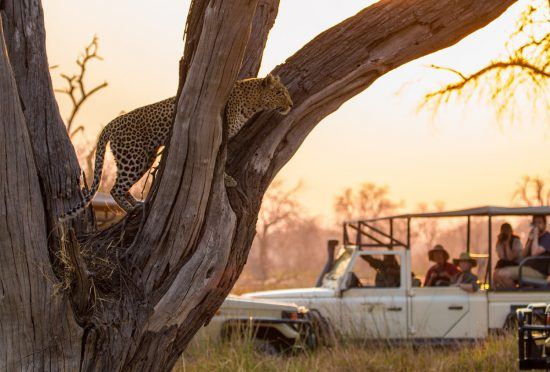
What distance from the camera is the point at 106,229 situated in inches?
183

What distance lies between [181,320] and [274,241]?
99.8 meters

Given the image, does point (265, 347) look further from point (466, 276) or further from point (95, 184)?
point (95, 184)

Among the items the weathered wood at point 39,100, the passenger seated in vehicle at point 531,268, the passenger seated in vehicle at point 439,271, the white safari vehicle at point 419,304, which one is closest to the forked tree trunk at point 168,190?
the weathered wood at point 39,100

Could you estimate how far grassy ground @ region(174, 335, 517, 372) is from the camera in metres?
7.95

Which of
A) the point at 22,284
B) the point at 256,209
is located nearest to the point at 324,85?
the point at 256,209

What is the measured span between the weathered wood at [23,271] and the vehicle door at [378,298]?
5.93 meters

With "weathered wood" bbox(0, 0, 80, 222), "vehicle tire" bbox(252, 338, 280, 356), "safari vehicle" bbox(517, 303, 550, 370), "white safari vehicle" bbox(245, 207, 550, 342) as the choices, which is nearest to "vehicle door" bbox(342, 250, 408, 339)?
"white safari vehicle" bbox(245, 207, 550, 342)

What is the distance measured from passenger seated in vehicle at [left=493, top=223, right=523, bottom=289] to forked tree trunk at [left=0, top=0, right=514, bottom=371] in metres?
6.17

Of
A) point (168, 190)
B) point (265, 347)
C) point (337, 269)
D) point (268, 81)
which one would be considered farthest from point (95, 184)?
point (337, 269)

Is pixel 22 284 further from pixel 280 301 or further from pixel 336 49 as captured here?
pixel 280 301

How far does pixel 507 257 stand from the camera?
1061 cm

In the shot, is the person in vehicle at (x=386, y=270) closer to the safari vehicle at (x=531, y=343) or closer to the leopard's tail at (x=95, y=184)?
the safari vehicle at (x=531, y=343)

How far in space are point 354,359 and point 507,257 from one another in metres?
3.00

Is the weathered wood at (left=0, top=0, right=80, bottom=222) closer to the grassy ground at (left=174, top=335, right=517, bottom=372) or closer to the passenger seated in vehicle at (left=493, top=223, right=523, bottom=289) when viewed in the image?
the grassy ground at (left=174, top=335, right=517, bottom=372)
